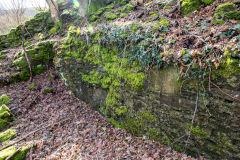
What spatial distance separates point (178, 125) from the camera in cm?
327

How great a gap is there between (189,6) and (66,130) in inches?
226

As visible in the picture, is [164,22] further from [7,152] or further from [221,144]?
[7,152]

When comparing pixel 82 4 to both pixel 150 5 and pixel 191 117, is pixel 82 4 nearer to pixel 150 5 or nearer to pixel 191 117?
pixel 150 5

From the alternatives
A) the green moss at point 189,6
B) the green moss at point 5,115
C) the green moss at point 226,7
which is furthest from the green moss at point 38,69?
the green moss at point 226,7


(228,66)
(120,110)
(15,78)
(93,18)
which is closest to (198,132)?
(228,66)

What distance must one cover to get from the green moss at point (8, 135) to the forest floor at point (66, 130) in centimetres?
17

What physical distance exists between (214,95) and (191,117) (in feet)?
2.27

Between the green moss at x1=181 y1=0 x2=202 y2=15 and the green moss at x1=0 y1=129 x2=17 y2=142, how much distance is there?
7027mm

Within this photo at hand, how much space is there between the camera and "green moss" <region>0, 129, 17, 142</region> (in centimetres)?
475

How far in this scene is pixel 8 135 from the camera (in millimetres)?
4820

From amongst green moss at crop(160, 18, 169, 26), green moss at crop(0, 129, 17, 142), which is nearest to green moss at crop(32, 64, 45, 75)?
green moss at crop(0, 129, 17, 142)

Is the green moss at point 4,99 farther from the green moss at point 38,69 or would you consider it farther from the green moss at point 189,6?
the green moss at point 189,6

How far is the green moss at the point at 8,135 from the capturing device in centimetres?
475

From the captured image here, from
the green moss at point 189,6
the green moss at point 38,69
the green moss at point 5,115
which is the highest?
the green moss at point 189,6
